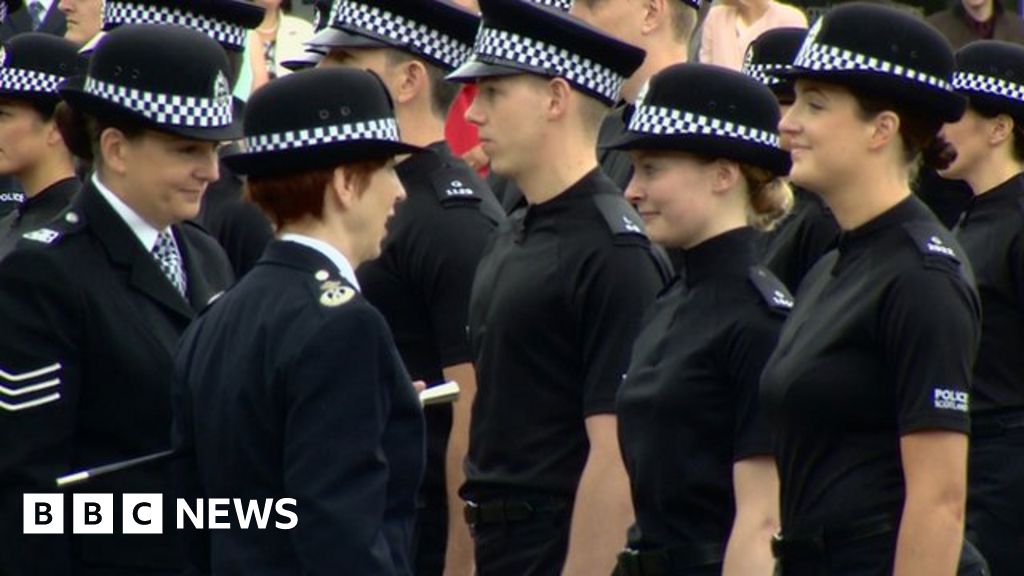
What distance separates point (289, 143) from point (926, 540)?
1738mm

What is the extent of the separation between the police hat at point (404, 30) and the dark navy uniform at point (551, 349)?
1.13 m

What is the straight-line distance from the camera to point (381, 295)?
8.26 metres

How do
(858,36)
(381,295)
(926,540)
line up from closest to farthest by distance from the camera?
(926,540), (858,36), (381,295)

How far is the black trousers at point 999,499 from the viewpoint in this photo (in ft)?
29.0

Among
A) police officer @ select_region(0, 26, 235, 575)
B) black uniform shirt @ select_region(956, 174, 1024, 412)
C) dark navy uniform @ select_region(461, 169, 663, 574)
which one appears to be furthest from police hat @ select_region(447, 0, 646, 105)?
black uniform shirt @ select_region(956, 174, 1024, 412)

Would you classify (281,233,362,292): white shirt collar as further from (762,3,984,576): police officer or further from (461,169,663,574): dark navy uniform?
(461,169,663,574): dark navy uniform

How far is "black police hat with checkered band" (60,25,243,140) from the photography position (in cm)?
686

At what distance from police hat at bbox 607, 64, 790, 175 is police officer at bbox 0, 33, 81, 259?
2.26 m

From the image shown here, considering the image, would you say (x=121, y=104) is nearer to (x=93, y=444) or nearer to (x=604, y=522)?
(x=93, y=444)

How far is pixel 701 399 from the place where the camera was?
682cm

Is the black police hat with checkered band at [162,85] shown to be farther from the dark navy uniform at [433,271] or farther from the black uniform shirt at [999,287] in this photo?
the black uniform shirt at [999,287]

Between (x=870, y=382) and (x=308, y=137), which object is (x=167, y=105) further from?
(x=870, y=382)

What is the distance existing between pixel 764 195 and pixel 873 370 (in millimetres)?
1113

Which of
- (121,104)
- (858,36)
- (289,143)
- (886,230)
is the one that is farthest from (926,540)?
(121,104)
